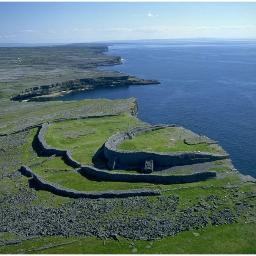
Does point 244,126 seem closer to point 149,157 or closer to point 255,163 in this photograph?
point 255,163

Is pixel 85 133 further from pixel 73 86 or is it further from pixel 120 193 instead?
pixel 73 86

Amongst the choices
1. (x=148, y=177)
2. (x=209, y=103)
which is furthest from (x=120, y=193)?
(x=209, y=103)

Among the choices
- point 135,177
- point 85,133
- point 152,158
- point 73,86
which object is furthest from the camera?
point 73,86

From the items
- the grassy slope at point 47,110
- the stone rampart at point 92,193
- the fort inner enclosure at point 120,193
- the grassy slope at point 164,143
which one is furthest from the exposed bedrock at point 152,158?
the grassy slope at point 47,110

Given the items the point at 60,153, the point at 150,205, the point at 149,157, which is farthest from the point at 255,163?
the point at 60,153

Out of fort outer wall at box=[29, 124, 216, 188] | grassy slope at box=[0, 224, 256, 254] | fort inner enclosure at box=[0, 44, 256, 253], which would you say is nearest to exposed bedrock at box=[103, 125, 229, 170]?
fort inner enclosure at box=[0, 44, 256, 253]
